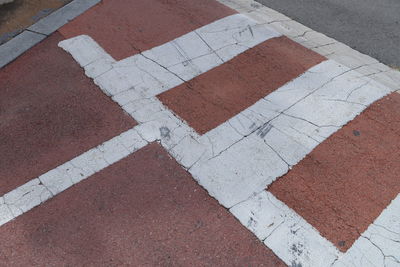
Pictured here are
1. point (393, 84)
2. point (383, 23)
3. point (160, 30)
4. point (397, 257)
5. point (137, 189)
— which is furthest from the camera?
point (383, 23)

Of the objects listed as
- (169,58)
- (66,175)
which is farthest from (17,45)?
(66,175)

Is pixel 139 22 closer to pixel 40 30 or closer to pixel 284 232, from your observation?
pixel 40 30

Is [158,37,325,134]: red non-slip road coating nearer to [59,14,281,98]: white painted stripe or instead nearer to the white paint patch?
[59,14,281,98]: white painted stripe

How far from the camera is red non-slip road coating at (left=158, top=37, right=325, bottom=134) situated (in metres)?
4.38

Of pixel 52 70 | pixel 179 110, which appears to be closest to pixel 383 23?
pixel 179 110

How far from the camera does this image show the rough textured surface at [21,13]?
5590 millimetres

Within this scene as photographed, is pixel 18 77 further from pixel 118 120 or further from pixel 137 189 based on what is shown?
pixel 137 189

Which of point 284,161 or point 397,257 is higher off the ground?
point 284,161

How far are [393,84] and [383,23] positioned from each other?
1.99 meters

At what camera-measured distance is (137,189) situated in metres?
3.67

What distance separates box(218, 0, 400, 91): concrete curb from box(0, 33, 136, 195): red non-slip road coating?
2.91 m

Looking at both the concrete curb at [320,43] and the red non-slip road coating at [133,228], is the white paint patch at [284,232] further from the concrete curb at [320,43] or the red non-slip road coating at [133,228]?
the concrete curb at [320,43]

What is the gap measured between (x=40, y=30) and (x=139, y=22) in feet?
4.73

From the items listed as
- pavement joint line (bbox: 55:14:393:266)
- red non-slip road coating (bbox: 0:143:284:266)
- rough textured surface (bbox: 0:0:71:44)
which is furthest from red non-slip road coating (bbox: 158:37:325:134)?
rough textured surface (bbox: 0:0:71:44)
